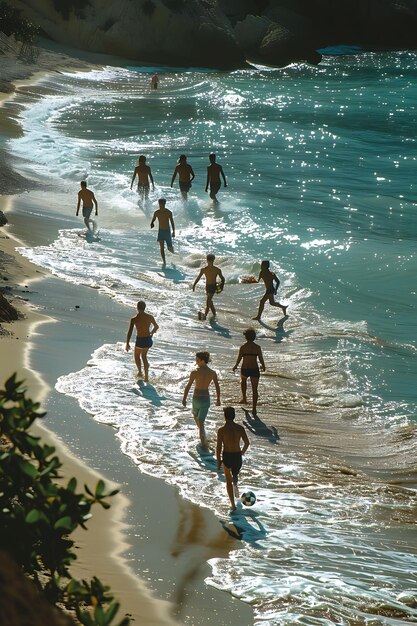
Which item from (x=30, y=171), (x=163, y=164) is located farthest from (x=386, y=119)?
(x=30, y=171)

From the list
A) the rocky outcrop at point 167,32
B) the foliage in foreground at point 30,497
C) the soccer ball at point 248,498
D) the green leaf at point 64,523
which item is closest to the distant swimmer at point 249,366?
the soccer ball at point 248,498

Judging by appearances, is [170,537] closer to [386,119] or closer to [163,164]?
[163,164]

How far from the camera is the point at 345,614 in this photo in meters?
8.36

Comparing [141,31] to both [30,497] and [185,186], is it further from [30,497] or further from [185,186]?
[30,497]

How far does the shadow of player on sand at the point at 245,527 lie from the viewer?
9703 mm

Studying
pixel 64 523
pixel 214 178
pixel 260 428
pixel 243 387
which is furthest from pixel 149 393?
pixel 214 178

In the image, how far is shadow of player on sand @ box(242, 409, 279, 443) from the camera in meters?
12.7

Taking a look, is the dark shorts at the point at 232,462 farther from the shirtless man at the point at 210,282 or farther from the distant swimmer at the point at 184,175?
the distant swimmer at the point at 184,175

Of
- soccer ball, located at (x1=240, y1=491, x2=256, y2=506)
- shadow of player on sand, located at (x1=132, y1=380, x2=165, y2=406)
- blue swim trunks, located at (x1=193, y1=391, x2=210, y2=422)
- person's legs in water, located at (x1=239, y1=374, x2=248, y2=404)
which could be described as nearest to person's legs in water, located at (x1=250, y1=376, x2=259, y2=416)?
person's legs in water, located at (x1=239, y1=374, x2=248, y2=404)

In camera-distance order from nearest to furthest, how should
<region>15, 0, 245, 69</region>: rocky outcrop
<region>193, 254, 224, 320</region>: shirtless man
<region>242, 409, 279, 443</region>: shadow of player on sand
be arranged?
<region>242, 409, 279, 443</region>: shadow of player on sand
<region>193, 254, 224, 320</region>: shirtless man
<region>15, 0, 245, 69</region>: rocky outcrop

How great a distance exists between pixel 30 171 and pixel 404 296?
1323 cm

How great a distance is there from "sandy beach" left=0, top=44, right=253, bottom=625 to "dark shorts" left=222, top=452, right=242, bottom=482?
0.60 meters

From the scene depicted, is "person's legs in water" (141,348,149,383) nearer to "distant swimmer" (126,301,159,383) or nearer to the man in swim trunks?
"distant swimmer" (126,301,159,383)

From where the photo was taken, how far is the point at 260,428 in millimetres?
13031
